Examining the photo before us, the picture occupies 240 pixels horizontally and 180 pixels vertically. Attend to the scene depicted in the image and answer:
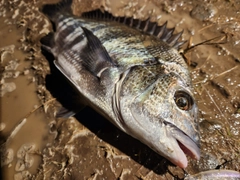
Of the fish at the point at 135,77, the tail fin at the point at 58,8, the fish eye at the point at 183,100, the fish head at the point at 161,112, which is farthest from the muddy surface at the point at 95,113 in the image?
the fish eye at the point at 183,100

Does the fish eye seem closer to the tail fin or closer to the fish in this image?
the fish

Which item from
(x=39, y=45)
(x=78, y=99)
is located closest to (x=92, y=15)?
(x=39, y=45)

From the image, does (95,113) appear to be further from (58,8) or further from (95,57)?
(58,8)

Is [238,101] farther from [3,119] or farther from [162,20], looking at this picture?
[3,119]

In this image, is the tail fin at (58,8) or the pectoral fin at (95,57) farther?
the tail fin at (58,8)

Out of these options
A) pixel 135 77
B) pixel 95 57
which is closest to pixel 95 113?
pixel 95 57

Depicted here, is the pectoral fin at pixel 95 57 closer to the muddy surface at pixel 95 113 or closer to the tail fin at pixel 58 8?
the muddy surface at pixel 95 113
